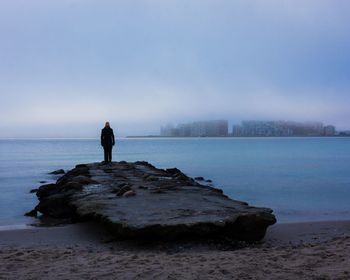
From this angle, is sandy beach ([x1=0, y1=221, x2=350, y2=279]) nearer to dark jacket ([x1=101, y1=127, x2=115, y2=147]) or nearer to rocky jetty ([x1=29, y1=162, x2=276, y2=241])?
rocky jetty ([x1=29, y1=162, x2=276, y2=241])

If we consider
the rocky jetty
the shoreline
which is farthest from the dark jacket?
the shoreline

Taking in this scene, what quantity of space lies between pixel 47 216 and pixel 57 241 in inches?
149

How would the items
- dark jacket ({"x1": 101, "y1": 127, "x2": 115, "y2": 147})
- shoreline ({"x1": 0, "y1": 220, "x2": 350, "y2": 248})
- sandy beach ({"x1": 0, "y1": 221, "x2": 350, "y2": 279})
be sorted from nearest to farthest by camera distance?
sandy beach ({"x1": 0, "y1": 221, "x2": 350, "y2": 279})
shoreline ({"x1": 0, "y1": 220, "x2": 350, "y2": 248})
dark jacket ({"x1": 101, "y1": 127, "x2": 115, "y2": 147})

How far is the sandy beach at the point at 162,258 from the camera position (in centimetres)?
514

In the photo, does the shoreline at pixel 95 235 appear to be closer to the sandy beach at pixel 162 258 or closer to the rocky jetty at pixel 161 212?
the sandy beach at pixel 162 258

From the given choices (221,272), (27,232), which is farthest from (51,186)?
(221,272)

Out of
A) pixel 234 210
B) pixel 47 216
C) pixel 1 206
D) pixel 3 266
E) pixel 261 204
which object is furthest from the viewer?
pixel 261 204

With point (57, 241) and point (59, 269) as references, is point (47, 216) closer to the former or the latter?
point (57, 241)

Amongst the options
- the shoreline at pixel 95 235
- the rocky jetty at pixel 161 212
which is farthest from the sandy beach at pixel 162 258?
the rocky jetty at pixel 161 212

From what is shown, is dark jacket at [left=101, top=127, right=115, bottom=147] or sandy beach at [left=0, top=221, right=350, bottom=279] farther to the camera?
dark jacket at [left=101, top=127, right=115, bottom=147]

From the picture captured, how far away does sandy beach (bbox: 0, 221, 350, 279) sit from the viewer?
514 cm

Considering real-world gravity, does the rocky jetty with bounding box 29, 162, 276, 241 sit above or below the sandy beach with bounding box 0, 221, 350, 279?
above

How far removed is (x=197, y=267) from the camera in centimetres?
540

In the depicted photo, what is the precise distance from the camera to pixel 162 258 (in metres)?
6.01
